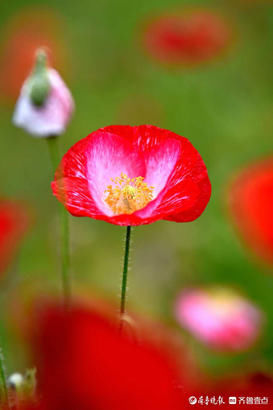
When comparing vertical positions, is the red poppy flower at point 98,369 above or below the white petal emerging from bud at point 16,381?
above

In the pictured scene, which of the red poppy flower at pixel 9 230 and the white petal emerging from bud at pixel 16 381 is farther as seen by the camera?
the red poppy flower at pixel 9 230

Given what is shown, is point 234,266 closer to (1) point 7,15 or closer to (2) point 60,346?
(2) point 60,346

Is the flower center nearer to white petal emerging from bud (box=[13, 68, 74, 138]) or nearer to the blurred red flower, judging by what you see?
white petal emerging from bud (box=[13, 68, 74, 138])

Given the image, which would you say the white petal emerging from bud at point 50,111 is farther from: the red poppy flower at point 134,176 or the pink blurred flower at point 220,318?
the pink blurred flower at point 220,318

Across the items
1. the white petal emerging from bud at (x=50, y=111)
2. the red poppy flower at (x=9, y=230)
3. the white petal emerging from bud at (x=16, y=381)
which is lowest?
the white petal emerging from bud at (x=16, y=381)

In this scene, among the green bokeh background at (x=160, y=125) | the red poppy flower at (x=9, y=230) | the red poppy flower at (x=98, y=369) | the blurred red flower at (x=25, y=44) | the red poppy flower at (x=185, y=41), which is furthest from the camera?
the blurred red flower at (x=25, y=44)

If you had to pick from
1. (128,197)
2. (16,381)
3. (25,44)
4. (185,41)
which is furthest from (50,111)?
(25,44)

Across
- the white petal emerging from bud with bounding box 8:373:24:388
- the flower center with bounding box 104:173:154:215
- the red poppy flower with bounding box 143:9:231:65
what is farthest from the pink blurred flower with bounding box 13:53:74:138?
the red poppy flower with bounding box 143:9:231:65

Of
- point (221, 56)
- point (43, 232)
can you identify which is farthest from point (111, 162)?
point (221, 56)

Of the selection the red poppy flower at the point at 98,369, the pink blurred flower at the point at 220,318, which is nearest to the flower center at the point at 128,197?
the red poppy flower at the point at 98,369
